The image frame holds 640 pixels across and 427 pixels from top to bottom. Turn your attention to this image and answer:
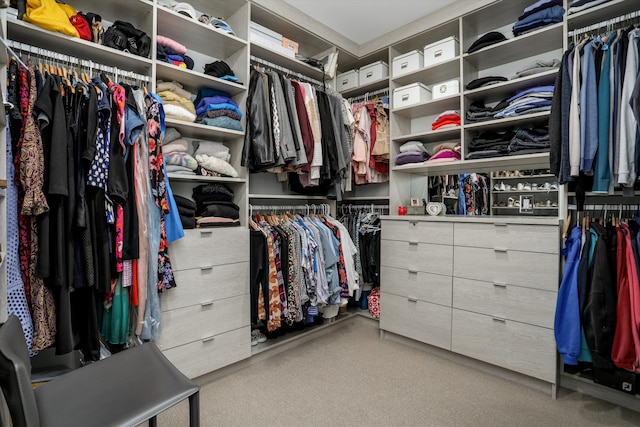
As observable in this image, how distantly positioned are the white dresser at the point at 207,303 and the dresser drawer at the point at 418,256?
1.15 m

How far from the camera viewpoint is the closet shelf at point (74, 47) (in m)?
1.53

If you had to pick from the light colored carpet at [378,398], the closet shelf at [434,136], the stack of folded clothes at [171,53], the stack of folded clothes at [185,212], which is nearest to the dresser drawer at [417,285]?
the light colored carpet at [378,398]

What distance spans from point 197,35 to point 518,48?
2.16 m

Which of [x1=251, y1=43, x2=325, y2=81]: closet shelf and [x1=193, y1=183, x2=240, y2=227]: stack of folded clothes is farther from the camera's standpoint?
[x1=251, y1=43, x2=325, y2=81]: closet shelf

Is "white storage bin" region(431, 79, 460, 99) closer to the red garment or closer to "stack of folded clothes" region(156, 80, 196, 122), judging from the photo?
the red garment

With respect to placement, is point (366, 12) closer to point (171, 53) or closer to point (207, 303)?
point (171, 53)

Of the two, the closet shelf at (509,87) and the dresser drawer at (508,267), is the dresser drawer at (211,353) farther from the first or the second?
the closet shelf at (509,87)

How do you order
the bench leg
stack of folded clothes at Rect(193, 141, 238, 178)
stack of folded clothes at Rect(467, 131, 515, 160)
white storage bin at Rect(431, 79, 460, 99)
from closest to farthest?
the bench leg, stack of folded clothes at Rect(193, 141, 238, 178), stack of folded clothes at Rect(467, 131, 515, 160), white storage bin at Rect(431, 79, 460, 99)

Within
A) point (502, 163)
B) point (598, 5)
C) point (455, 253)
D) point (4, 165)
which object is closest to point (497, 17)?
point (598, 5)

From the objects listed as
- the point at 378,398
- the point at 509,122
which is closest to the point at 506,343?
the point at 378,398

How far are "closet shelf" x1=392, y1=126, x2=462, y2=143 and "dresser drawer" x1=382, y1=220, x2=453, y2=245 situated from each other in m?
0.71

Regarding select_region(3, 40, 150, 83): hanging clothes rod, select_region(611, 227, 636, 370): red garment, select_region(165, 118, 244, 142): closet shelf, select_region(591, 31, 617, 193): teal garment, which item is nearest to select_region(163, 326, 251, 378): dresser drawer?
select_region(165, 118, 244, 142): closet shelf

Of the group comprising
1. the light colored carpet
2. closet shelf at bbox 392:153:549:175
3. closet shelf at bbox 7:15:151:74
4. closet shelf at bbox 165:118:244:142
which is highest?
closet shelf at bbox 7:15:151:74

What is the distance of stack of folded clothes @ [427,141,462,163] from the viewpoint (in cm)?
253
